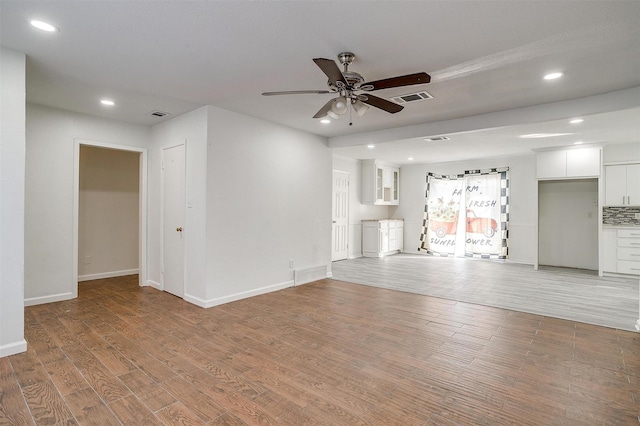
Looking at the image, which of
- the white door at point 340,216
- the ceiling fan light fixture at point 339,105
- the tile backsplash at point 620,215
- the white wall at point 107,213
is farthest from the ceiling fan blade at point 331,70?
the tile backsplash at point 620,215

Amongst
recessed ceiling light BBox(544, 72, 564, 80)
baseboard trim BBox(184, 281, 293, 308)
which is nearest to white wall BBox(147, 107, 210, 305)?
baseboard trim BBox(184, 281, 293, 308)

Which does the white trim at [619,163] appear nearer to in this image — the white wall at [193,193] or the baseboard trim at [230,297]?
the baseboard trim at [230,297]

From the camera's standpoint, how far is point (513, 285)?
18.0 ft

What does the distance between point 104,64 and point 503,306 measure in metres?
5.24

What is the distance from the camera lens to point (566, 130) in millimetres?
5195

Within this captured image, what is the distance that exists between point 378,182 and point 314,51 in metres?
6.24

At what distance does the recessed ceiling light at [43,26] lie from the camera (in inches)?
92.4

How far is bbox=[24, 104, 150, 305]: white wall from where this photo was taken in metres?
4.24

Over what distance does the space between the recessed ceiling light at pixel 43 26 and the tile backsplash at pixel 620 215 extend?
8.58m

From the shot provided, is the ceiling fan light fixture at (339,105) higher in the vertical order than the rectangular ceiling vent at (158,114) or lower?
lower

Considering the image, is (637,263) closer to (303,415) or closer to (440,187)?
(440,187)

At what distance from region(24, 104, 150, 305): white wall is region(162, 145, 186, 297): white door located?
115cm

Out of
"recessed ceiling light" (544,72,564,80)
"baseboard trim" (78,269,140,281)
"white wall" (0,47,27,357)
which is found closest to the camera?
"white wall" (0,47,27,357)

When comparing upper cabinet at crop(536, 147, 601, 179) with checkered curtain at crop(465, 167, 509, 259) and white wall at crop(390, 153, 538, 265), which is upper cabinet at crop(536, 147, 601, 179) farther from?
checkered curtain at crop(465, 167, 509, 259)
